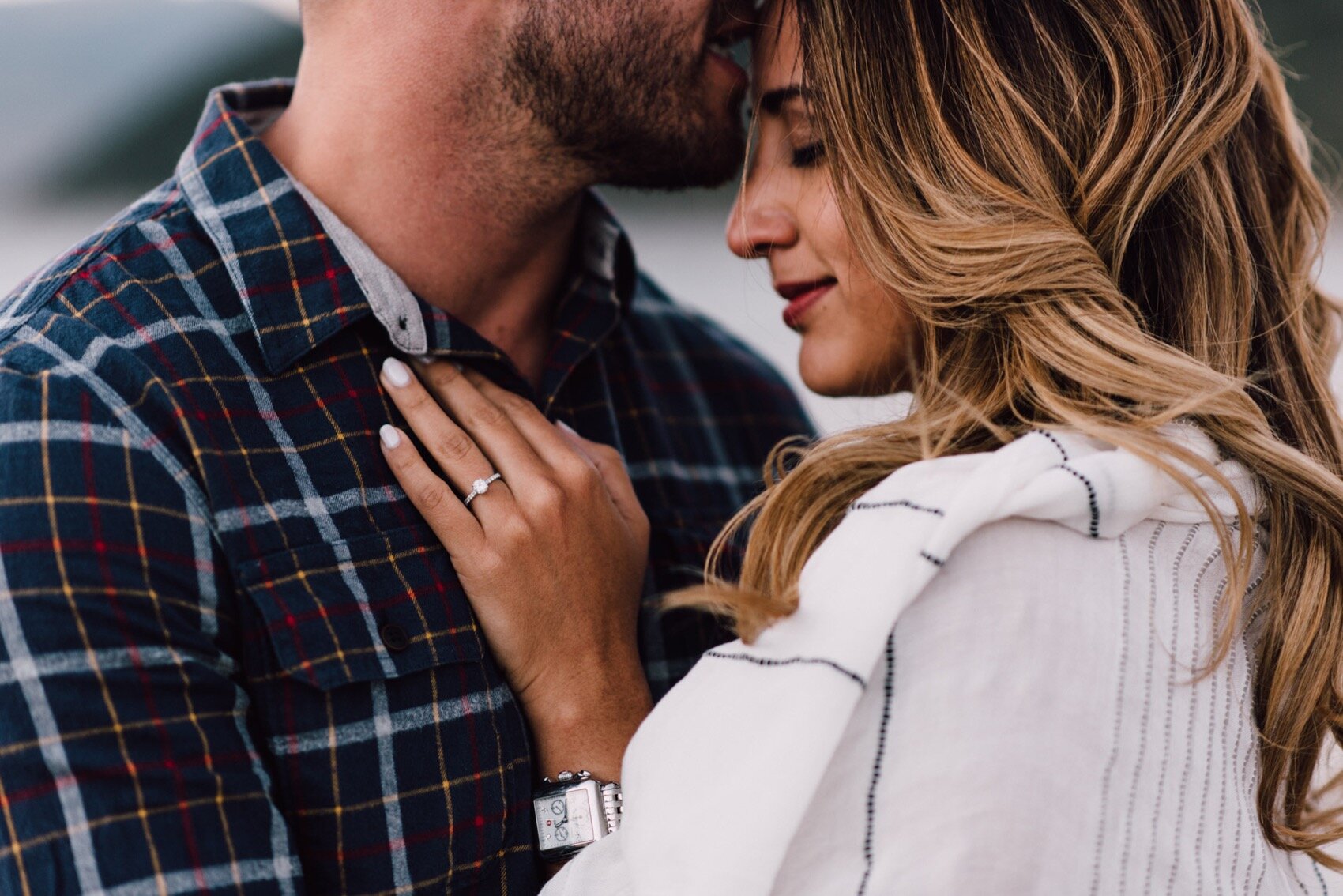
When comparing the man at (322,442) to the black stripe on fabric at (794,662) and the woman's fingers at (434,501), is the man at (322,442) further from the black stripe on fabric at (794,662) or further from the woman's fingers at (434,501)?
the black stripe on fabric at (794,662)

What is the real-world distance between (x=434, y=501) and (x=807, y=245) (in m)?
0.52

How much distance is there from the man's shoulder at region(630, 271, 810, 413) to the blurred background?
2415mm

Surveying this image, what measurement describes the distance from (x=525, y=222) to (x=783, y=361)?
3.09 meters

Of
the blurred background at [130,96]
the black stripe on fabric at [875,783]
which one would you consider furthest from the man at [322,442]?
the blurred background at [130,96]

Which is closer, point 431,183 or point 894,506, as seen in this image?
point 894,506

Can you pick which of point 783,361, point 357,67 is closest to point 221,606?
point 357,67

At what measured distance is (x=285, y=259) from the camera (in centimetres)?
127

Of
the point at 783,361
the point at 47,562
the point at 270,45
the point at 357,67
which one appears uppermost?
the point at 270,45

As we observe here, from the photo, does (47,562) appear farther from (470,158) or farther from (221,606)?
(470,158)

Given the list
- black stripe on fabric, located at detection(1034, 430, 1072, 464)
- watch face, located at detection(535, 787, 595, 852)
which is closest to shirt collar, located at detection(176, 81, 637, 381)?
watch face, located at detection(535, 787, 595, 852)

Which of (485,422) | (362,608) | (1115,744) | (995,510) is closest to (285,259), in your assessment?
(485,422)

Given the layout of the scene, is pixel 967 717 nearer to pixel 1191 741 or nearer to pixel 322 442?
pixel 1191 741

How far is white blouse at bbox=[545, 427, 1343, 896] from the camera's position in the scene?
2.86 ft

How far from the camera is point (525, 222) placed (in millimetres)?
1496
